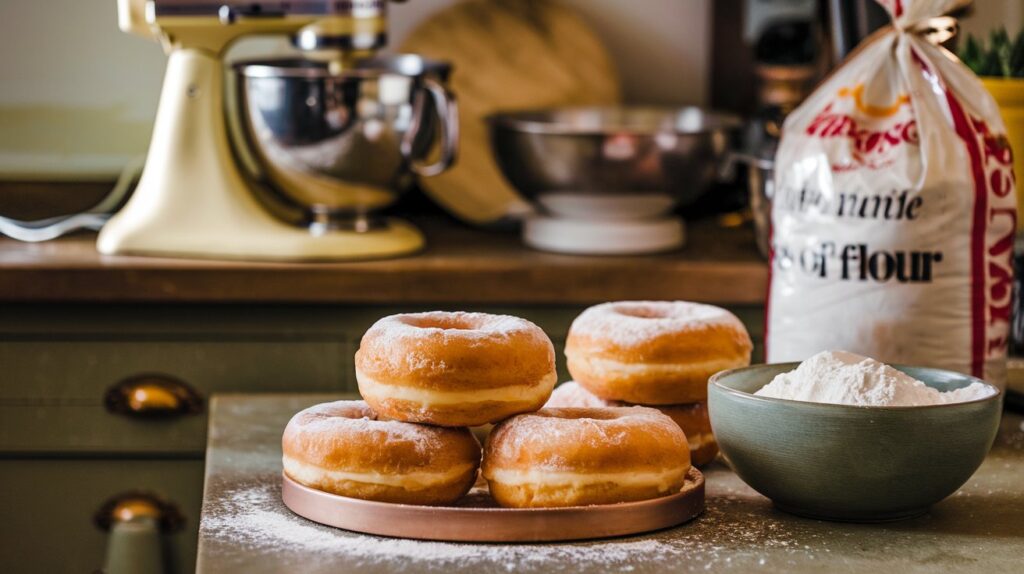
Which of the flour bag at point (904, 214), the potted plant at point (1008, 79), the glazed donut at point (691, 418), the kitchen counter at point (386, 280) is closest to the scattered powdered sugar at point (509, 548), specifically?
the glazed donut at point (691, 418)

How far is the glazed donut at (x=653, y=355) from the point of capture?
957mm

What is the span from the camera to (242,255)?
1854 millimetres

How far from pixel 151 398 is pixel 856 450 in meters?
1.20

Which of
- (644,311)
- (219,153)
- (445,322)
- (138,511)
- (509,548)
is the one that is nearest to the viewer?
(509,548)

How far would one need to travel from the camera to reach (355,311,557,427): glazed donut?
2.74 feet

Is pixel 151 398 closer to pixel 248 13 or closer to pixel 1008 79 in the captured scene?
pixel 248 13

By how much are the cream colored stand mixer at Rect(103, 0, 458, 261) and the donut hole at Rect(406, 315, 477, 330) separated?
0.96 meters

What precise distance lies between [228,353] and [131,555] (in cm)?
29

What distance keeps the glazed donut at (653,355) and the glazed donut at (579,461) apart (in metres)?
0.10

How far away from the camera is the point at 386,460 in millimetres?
827

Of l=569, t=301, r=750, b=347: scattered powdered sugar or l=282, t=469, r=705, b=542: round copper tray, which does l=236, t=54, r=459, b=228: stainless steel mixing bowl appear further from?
l=282, t=469, r=705, b=542: round copper tray

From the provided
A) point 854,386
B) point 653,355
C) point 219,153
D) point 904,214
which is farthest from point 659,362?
point 219,153

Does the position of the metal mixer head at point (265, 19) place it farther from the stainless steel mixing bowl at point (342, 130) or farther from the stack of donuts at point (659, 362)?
the stack of donuts at point (659, 362)

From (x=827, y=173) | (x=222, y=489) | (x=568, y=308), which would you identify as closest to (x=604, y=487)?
(x=222, y=489)
